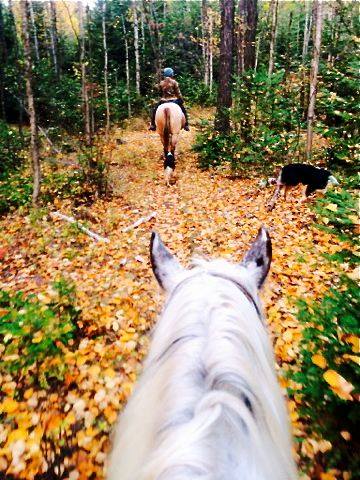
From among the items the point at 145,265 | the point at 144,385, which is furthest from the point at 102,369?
the point at 144,385

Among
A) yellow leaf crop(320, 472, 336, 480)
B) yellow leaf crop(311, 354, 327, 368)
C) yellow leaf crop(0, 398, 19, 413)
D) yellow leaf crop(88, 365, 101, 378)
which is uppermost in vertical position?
yellow leaf crop(311, 354, 327, 368)

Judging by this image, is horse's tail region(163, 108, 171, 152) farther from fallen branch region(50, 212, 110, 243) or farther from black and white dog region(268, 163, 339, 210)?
fallen branch region(50, 212, 110, 243)

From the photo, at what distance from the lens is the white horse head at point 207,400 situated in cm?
87

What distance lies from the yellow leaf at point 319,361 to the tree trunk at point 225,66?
838 centimetres

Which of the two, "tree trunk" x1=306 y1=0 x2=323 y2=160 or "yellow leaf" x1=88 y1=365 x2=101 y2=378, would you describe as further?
"tree trunk" x1=306 y1=0 x2=323 y2=160

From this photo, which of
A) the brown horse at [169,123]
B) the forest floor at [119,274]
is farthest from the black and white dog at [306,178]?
the brown horse at [169,123]

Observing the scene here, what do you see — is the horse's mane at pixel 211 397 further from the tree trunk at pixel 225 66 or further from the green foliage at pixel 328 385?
the tree trunk at pixel 225 66

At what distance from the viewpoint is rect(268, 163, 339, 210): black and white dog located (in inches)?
274

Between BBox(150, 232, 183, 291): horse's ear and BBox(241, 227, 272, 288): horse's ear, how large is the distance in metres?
0.38

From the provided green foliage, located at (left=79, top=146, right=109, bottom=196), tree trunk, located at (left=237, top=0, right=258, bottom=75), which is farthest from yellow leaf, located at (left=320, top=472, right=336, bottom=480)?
tree trunk, located at (left=237, top=0, right=258, bottom=75)

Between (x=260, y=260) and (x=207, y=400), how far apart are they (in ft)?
3.57

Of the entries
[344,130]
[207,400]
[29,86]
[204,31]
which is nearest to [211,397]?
[207,400]

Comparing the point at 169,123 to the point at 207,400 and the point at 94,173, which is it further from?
the point at 207,400

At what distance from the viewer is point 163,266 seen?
1.88 meters
